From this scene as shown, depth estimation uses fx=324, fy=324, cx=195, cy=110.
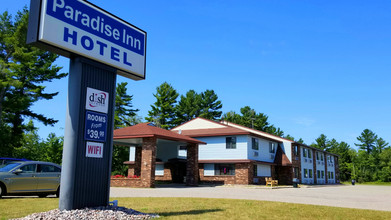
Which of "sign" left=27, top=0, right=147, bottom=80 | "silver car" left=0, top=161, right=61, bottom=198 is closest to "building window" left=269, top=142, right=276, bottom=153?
"silver car" left=0, top=161, right=61, bottom=198

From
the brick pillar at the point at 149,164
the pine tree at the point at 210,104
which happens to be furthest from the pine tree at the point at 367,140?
the brick pillar at the point at 149,164

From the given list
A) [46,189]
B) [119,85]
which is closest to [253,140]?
[46,189]

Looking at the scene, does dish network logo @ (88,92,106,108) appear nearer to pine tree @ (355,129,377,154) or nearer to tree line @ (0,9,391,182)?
tree line @ (0,9,391,182)

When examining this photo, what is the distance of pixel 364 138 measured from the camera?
363ft

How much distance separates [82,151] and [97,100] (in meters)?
1.55

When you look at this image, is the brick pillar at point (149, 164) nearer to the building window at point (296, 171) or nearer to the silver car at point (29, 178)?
the silver car at point (29, 178)

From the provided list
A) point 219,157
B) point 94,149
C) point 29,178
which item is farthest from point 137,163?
point 94,149

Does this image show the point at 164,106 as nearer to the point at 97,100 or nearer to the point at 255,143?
the point at 255,143

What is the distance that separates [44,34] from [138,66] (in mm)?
3366

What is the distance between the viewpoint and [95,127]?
368 inches

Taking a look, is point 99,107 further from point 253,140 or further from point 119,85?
point 119,85

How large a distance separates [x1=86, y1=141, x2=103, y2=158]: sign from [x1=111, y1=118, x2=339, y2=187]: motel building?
18.9 metres

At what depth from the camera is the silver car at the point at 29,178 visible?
534 inches

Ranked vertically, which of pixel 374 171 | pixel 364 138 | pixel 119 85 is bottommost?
pixel 374 171
